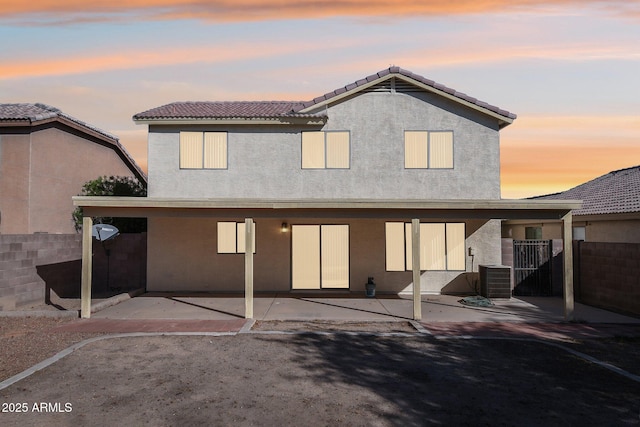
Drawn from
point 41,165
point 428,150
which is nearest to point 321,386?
point 428,150

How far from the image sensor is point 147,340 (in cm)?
879

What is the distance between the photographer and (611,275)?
39.5ft

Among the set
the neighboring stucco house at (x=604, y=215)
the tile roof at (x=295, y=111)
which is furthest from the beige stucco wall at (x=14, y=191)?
the neighboring stucco house at (x=604, y=215)

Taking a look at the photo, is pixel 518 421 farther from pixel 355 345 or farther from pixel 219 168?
pixel 219 168

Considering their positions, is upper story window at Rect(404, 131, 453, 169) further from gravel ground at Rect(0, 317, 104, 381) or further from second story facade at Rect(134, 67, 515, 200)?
gravel ground at Rect(0, 317, 104, 381)

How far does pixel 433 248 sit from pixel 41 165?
15.6 metres

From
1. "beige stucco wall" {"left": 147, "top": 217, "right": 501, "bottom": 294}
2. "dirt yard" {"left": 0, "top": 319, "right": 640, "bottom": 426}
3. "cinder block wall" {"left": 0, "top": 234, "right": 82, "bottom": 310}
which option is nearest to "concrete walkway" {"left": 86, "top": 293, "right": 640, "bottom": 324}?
"beige stucco wall" {"left": 147, "top": 217, "right": 501, "bottom": 294}

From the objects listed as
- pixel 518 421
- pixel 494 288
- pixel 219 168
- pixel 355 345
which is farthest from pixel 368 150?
pixel 518 421

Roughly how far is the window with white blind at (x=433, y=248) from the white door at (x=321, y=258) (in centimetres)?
164

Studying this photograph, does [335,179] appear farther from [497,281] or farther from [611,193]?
[611,193]

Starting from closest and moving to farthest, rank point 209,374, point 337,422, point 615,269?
point 337,422
point 209,374
point 615,269

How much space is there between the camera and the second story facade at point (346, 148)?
14.1 meters

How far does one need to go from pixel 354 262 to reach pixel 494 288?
189 inches

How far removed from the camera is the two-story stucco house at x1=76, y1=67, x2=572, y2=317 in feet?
46.4
